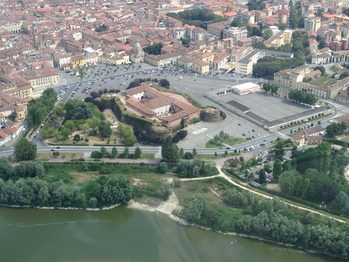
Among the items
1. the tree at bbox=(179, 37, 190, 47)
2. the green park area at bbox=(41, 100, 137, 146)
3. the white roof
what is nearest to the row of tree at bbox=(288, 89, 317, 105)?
the white roof

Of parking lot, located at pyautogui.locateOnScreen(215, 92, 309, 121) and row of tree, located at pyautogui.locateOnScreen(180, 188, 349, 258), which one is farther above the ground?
parking lot, located at pyautogui.locateOnScreen(215, 92, 309, 121)

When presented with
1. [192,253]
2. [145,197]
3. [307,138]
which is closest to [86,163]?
[145,197]

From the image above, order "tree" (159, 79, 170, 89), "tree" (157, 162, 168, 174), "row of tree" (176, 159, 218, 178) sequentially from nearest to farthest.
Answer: "row of tree" (176, 159, 218, 178)
"tree" (157, 162, 168, 174)
"tree" (159, 79, 170, 89)

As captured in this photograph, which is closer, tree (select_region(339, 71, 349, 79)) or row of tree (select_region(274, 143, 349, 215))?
row of tree (select_region(274, 143, 349, 215))

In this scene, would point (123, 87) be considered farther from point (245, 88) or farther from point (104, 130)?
point (245, 88)

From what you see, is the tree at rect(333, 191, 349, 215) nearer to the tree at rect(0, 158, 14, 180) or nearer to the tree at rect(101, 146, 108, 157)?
the tree at rect(101, 146, 108, 157)

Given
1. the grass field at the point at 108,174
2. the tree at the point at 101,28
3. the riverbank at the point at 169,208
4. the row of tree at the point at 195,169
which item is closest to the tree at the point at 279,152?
the row of tree at the point at 195,169

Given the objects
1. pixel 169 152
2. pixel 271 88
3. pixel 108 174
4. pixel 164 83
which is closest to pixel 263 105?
pixel 271 88
